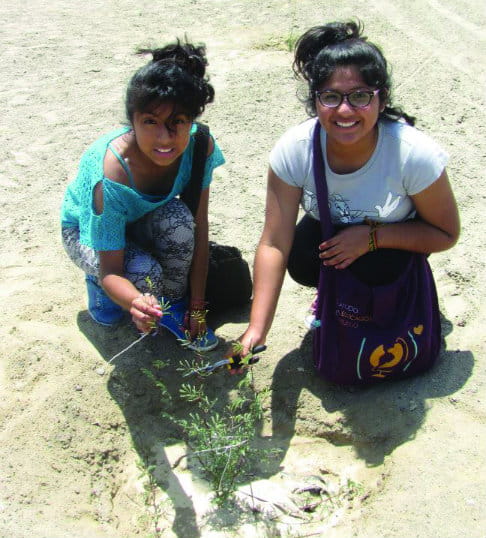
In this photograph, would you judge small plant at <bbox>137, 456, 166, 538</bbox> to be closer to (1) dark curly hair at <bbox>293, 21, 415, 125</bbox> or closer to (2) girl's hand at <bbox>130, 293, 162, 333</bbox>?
(2) girl's hand at <bbox>130, 293, 162, 333</bbox>

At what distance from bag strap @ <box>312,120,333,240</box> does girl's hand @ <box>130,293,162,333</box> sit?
0.68 metres

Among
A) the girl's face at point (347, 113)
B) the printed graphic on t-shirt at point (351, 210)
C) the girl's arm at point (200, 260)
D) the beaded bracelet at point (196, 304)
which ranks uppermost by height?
the girl's face at point (347, 113)

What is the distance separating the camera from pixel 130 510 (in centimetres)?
246

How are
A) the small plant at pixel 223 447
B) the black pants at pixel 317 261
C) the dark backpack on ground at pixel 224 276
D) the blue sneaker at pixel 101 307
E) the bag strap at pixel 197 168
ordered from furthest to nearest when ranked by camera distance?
the blue sneaker at pixel 101 307 < the dark backpack on ground at pixel 224 276 < the bag strap at pixel 197 168 < the black pants at pixel 317 261 < the small plant at pixel 223 447

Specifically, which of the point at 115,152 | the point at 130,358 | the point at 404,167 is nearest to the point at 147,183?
the point at 115,152

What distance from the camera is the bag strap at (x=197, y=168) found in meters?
2.69

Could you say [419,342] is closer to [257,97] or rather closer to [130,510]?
[130,510]

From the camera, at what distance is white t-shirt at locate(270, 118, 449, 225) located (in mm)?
2373

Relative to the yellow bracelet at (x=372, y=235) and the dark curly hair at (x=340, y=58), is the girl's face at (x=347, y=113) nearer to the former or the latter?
the dark curly hair at (x=340, y=58)

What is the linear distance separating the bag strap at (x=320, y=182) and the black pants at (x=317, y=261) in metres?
0.19

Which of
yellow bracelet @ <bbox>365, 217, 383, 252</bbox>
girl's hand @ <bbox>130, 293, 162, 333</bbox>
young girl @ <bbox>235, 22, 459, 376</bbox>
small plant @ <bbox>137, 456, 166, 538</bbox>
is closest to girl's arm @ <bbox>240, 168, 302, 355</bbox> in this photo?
young girl @ <bbox>235, 22, 459, 376</bbox>

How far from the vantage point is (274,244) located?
2611mm

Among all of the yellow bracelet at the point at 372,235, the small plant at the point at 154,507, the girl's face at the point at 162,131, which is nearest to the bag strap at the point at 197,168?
the girl's face at the point at 162,131

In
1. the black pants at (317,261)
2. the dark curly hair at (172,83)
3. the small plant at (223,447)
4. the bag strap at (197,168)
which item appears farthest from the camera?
the bag strap at (197,168)
